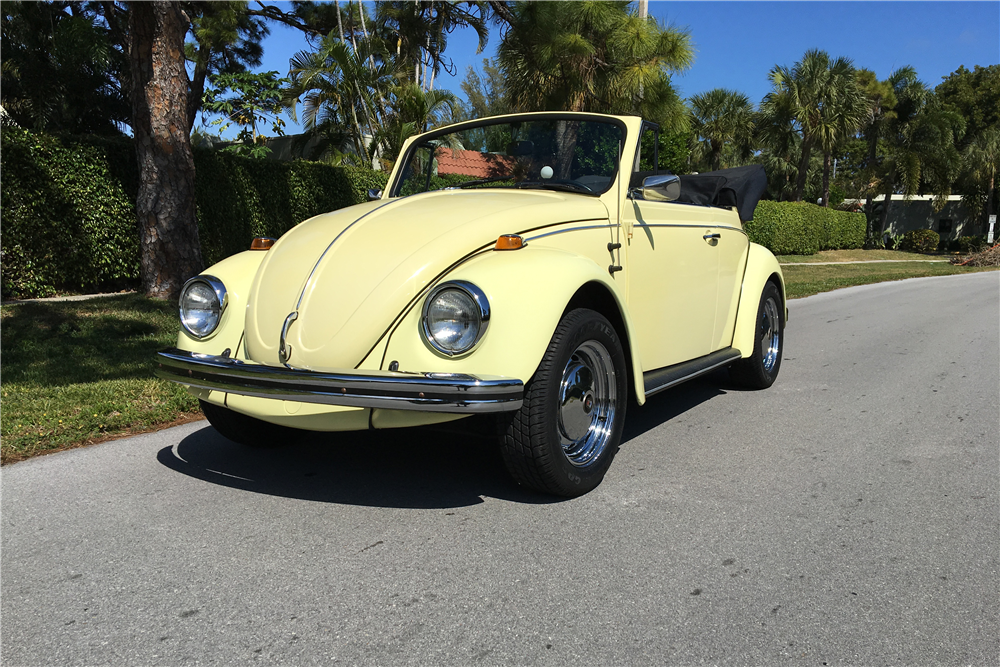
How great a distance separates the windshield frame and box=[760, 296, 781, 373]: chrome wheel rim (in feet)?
6.95

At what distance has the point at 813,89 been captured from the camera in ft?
102

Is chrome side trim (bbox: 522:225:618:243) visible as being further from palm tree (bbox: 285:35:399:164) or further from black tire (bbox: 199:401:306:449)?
palm tree (bbox: 285:35:399:164)

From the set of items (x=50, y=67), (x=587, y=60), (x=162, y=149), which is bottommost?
(x=162, y=149)

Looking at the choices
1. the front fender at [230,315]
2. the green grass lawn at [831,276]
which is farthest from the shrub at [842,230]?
the front fender at [230,315]

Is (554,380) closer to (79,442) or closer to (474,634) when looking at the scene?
(474,634)

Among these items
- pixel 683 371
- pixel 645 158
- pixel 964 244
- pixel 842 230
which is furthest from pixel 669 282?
pixel 964 244

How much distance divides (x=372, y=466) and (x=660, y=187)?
2.19 meters

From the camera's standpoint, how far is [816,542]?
2.90m

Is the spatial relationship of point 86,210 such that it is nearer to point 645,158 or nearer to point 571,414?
point 645,158

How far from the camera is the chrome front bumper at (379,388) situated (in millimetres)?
2703

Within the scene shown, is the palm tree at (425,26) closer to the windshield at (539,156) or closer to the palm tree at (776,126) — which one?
the palm tree at (776,126)

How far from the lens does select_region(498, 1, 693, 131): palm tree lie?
1563cm

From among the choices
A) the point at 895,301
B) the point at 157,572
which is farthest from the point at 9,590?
the point at 895,301

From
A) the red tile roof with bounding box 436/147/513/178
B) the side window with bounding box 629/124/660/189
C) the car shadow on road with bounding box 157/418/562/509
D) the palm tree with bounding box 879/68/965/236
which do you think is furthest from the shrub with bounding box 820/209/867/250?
the car shadow on road with bounding box 157/418/562/509
